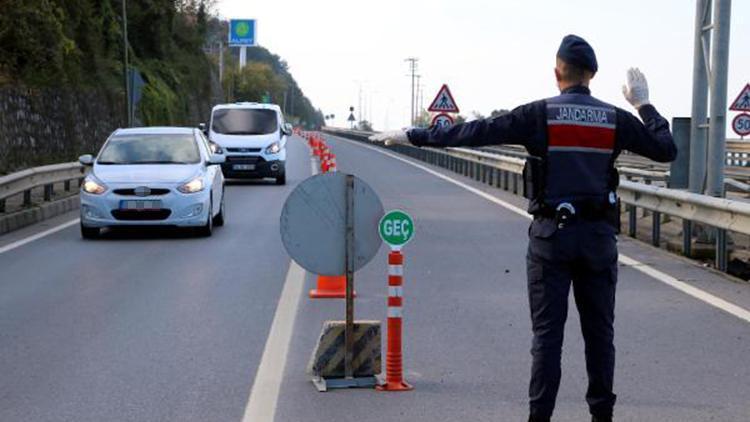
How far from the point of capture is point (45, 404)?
22.2 ft

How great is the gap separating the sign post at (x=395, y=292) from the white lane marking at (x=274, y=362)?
27.1 inches

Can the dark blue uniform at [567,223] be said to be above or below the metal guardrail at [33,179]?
above

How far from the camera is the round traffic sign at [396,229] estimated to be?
280 inches

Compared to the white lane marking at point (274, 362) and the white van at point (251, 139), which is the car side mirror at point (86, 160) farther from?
the white van at point (251, 139)

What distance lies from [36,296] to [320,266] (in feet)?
14.8

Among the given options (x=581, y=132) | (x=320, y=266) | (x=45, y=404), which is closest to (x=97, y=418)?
(x=45, y=404)

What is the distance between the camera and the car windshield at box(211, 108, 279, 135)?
30.9m

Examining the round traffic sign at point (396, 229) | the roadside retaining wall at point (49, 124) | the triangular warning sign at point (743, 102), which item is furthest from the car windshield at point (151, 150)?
the triangular warning sign at point (743, 102)

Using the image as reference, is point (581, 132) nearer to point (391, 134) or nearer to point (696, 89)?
point (391, 134)

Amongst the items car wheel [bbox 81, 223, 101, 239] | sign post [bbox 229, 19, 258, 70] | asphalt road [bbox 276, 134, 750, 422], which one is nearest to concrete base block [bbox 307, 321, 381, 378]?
asphalt road [bbox 276, 134, 750, 422]

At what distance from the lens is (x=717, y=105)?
14.5 meters

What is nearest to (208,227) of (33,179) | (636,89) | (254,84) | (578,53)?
(33,179)

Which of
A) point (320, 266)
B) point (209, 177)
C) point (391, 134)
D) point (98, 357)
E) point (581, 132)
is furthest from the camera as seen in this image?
point (209, 177)

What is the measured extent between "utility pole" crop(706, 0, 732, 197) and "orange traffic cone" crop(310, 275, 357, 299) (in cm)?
579
